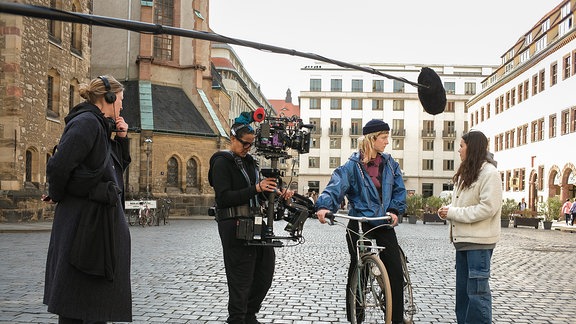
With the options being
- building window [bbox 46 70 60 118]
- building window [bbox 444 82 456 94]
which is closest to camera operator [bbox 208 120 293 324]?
building window [bbox 46 70 60 118]

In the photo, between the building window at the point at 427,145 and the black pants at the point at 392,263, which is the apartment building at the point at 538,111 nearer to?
the building window at the point at 427,145

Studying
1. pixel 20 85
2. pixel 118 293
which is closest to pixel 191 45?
pixel 20 85

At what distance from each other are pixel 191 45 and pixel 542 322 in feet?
132

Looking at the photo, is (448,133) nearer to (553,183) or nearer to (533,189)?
(533,189)

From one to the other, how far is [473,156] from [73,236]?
3399mm

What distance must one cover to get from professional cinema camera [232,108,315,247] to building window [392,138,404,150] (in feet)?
258

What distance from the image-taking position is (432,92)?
422 cm

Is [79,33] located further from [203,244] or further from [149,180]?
[203,244]

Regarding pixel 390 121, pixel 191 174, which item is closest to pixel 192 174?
pixel 191 174

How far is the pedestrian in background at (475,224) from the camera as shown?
5.09m

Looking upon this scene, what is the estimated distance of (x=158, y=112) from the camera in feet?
132

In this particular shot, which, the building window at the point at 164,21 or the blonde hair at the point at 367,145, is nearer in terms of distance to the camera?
the blonde hair at the point at 367,145

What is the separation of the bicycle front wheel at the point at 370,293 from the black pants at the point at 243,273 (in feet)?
2.58

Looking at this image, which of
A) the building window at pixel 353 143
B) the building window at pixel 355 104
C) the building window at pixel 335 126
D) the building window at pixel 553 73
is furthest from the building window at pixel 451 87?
the building window at pixel 553 73
